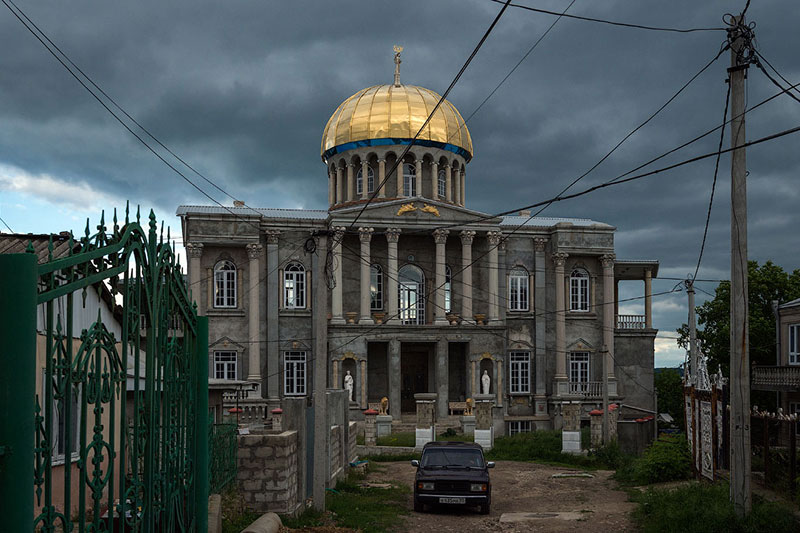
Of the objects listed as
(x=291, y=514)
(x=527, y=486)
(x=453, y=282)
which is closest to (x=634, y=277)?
(x=453, y=282)

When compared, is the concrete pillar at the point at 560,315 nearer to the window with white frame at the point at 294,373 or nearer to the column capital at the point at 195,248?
the window with white frame at the point at 294,373

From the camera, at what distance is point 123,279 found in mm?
4363

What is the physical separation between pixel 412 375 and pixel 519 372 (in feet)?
18.3

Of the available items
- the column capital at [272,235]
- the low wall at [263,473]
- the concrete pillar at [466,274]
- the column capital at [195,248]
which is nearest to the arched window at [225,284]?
the column capital at [195,248]

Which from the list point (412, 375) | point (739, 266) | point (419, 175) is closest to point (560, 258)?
point (419, 175)

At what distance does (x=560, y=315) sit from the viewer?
42688mm

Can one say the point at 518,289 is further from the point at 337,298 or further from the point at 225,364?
the point at 225,364

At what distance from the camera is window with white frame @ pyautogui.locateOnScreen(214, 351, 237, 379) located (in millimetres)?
39781

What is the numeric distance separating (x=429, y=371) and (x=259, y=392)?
883 centimetres

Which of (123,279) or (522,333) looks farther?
(522,333)

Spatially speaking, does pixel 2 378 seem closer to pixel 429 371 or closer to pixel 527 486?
pixel 527 486

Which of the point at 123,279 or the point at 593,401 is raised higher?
the point at 123,279

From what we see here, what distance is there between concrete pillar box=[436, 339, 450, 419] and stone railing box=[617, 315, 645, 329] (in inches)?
432

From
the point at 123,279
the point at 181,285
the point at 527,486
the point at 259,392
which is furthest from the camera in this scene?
the point at 259,392
